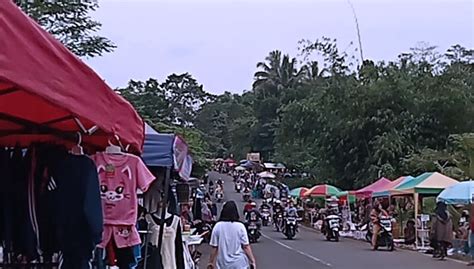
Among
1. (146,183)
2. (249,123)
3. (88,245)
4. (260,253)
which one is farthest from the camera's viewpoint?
(249,123)

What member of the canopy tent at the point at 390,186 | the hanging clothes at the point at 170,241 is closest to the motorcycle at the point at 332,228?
the canopy tent at the point at 390,186

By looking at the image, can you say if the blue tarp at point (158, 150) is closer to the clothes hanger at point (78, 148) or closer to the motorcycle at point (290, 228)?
the clothes hanger at point (78, 148)

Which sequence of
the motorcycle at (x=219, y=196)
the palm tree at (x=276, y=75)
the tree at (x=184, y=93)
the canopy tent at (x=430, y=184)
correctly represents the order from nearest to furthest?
the canopy tent at (x=430, y=184)
the motorcycle at (x=219, y=196)
the palm tree at (x=276, y=75)
the tree at (x=184, y=93)

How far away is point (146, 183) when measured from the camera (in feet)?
24.0

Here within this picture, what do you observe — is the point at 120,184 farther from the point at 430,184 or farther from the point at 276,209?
the point at 276,209

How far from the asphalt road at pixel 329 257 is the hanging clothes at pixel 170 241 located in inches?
402

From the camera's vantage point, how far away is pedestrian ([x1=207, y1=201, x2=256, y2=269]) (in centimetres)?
963

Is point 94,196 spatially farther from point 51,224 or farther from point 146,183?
point 146,183

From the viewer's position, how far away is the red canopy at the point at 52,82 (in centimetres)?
340

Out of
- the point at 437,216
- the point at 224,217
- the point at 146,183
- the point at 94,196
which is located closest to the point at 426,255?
the point at 437,216

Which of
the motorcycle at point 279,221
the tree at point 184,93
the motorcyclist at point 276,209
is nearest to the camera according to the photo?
the motorcycle at point 279,221

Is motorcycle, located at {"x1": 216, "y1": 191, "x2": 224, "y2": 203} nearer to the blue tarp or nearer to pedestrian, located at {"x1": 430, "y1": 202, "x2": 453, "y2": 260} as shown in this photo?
pedestrian, located at {"x1": 430, "y1": 202, "x2": 453, "y2": 260}

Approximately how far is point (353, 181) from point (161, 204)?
3592 centimetres

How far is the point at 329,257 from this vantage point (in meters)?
23.5
